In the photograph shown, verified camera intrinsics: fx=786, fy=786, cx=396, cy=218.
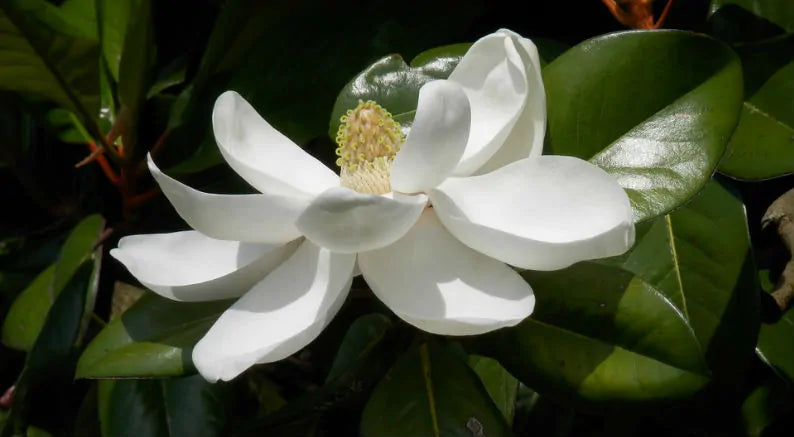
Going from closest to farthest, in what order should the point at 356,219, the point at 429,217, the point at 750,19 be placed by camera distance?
the point at 356,219, the point at 429,217, the point at 750,19

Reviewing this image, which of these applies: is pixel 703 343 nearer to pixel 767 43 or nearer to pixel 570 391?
pixel 570 391

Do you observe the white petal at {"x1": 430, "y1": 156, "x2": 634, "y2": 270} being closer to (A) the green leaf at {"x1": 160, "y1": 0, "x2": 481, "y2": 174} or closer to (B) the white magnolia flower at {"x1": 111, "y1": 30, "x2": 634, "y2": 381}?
(B) the white magnolia flower at {"x1": 111, "y1": 30, "x2": 634, "y2": 381}

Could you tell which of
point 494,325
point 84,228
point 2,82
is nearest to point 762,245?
point 494,325

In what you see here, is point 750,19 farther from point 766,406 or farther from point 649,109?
point 766,406

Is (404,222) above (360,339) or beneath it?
above

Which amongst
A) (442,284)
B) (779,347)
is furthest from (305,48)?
(779,347)

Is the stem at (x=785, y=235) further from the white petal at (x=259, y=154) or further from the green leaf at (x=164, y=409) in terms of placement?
the green leaf at (x=164, y=409)
